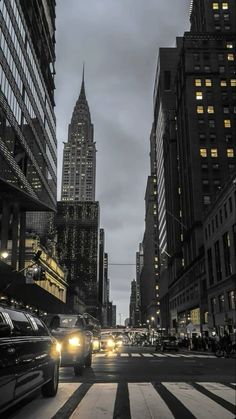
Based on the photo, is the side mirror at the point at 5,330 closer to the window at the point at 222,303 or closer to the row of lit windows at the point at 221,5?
the window at the point at 222,303

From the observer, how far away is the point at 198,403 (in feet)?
27.2

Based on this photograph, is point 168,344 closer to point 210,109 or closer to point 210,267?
point 210,267

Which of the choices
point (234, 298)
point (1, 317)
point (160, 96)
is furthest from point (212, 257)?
point (160, 96)

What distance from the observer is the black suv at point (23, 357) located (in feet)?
18.0

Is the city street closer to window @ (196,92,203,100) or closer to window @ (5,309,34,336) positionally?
window @ (5,309,34,336)

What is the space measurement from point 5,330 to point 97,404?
3.23m

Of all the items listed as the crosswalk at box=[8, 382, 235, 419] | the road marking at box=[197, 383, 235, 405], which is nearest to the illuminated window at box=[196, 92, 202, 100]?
the road marking at box=[197, 383, 235, 405]

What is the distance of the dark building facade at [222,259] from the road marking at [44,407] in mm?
43611

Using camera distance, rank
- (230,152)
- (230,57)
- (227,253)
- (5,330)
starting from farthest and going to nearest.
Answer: (230,57) < (230,152) < (227,253) < (5,330)

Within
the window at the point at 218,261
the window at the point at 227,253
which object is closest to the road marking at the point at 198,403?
the window at the point at 227,253

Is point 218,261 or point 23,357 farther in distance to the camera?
point 218,261

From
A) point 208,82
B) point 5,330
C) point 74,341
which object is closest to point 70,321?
point 74,341

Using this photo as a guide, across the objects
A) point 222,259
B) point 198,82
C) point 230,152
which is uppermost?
point 198,82

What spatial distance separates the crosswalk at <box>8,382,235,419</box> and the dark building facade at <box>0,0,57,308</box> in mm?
36993
